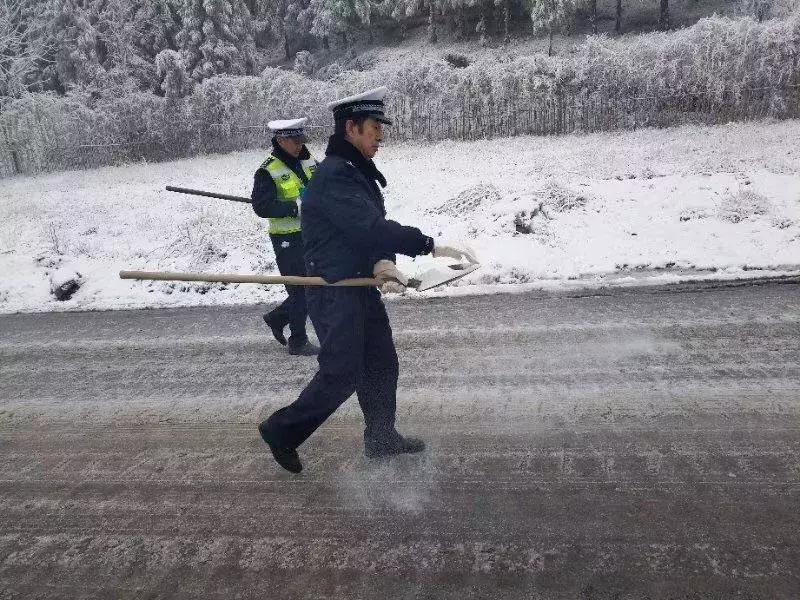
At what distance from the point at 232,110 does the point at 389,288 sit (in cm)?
1914

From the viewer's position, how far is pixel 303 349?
555 centimetres

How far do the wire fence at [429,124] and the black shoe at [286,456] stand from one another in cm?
1568

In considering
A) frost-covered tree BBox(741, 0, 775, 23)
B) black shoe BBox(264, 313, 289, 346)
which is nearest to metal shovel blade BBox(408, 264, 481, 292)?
black shoe BBox(264, 313, 289, 346)

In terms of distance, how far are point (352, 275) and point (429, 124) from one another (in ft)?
52.4

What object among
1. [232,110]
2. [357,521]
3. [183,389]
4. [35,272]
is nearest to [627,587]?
[357,521]

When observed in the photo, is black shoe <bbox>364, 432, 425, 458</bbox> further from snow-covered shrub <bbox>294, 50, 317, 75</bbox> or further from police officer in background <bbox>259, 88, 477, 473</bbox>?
snow-covered shrub <bbox>294, 50, 317, 75</bbox>

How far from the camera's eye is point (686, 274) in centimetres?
684

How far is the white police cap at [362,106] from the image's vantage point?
3.14 m

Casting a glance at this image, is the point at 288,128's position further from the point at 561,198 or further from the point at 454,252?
the point at 561,198

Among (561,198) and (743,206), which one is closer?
(743,206)

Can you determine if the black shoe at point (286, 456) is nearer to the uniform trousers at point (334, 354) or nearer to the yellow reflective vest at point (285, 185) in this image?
the uniform trousers at point (334, 354)

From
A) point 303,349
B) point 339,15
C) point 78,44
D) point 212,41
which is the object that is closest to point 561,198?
point 303,349

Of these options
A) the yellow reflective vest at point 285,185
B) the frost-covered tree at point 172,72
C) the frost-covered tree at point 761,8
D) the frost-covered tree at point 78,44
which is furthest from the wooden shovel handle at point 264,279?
the frost-covered tree at point 761,8

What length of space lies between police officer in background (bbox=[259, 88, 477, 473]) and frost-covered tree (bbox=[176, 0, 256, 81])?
27259mm
